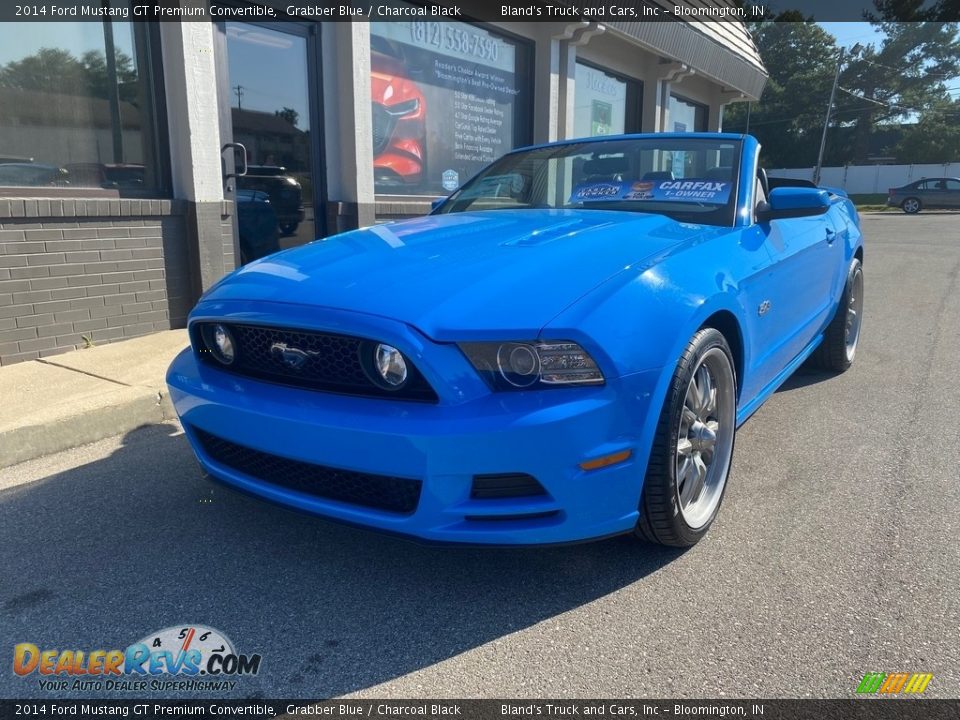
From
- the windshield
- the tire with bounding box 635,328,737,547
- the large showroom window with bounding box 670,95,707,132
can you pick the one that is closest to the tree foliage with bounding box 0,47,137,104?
the windshield

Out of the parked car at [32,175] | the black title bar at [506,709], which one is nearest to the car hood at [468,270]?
the black title bar at [506,709]

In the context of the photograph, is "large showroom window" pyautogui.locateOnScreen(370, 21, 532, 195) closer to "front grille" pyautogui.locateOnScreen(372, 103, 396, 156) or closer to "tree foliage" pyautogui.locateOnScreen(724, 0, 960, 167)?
"front grille" pyautogui.locateOnScreen(372, 103, 396, 156)

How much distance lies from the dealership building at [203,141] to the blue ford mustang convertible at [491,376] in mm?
2971

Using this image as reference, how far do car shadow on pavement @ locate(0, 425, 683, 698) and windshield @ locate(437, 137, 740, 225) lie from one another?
155 centimetres

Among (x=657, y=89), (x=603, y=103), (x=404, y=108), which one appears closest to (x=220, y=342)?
(x=404, y=108)

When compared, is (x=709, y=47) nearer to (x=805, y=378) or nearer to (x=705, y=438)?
(x=805, y=378)

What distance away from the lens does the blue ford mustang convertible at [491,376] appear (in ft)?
6.66

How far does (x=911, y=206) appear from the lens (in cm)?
3247

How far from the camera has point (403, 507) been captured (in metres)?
2.13

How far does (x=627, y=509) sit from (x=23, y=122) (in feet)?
16.2

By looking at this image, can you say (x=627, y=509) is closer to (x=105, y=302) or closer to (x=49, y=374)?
(x=49, y=374)

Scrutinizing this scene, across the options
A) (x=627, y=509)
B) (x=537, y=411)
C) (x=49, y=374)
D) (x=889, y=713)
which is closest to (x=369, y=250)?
(x=537, y=411)

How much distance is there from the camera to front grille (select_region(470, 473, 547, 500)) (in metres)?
2.04

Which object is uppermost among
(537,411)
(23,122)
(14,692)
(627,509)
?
(23,122)
